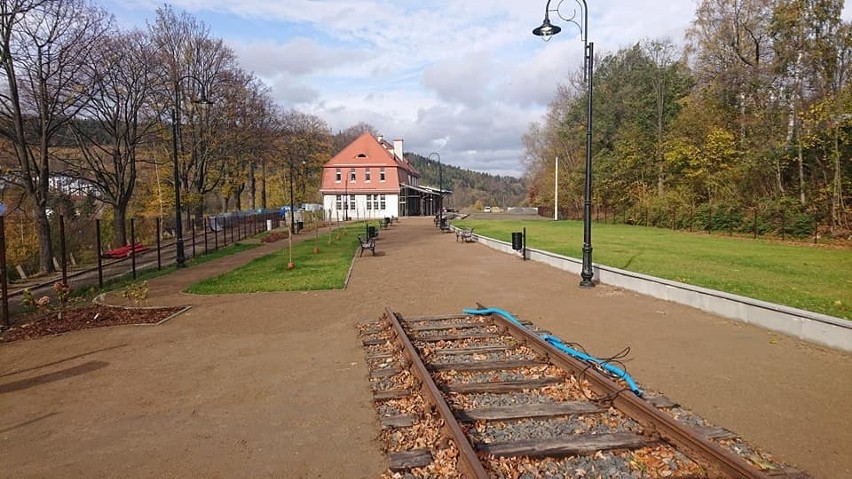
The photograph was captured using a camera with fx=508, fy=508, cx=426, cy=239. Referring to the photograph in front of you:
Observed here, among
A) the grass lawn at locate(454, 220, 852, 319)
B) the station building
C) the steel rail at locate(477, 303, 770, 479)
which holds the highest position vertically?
the station building

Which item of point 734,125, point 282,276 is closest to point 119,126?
point 282,276

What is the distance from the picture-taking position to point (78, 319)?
1008cm

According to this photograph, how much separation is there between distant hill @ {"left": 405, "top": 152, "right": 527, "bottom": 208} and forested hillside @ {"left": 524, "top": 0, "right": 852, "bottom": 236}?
262 ft

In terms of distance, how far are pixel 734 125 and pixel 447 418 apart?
1421 inches

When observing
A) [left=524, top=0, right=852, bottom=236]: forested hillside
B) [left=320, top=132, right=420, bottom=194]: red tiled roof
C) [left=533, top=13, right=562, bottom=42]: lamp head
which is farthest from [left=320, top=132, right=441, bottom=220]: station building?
[left=533, top=13, right=562, bottom=42]: lamp head

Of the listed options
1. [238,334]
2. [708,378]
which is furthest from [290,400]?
[708,378]

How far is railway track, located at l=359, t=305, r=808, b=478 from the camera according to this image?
13.0 ft

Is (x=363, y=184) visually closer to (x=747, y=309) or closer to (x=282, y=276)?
(x=282, y=276)

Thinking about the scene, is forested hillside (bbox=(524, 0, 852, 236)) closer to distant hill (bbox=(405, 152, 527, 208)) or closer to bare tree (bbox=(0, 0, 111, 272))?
bare tree (bbox=(0, 0, 111, 272))

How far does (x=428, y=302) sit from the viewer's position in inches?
444

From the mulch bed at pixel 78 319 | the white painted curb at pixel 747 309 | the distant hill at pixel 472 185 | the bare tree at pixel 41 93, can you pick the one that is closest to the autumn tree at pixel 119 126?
the bare tree at pixel 41 93

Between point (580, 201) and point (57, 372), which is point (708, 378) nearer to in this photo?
point (57, 372)

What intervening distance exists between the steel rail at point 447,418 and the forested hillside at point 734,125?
25.3m

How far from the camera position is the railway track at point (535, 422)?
156 inches
